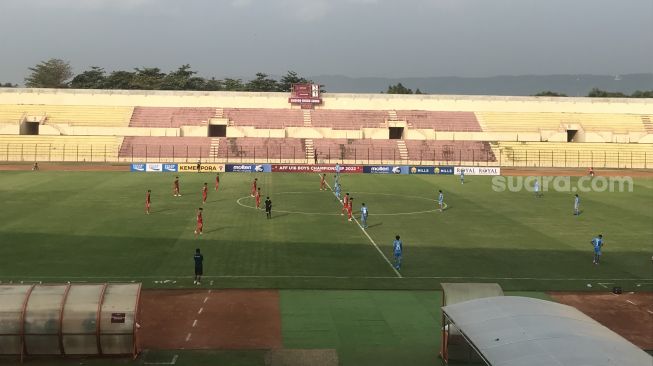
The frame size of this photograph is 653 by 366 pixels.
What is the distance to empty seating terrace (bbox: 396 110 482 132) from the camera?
92.3 metres

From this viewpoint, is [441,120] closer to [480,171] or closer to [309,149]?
[309,149]

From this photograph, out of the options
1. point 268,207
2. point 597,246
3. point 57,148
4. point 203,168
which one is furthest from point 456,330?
point 57,148

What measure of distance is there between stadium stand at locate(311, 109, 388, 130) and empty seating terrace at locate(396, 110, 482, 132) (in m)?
3.31

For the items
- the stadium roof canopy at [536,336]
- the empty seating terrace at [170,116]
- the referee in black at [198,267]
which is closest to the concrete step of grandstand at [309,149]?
the empty seating terrace at [170,116]

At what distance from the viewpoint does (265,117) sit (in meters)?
92.2

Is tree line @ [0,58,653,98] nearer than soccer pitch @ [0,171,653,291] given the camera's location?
No

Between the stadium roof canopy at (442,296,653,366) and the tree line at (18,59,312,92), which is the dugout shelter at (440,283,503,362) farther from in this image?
the tree line at (18,59,312,92)

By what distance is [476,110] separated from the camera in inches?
3856

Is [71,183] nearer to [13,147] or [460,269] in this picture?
[13,147]

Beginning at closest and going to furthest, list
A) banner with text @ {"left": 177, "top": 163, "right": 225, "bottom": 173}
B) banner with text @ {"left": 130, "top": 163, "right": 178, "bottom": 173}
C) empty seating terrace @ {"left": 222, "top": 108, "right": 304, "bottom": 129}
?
banner with text @ {"left": 130, "top": 163, "right": 178, "bottom": 173} < banner with text @ {"left": 177, "top": 163, "right": 225, "bottom": 173} < empty seating terrace @ {"left": 222, "top": 108, "right": 304, "bottom": 129}

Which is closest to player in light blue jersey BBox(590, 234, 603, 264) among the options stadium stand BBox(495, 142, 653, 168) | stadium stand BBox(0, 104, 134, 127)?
stadium stand BBox(495, 142, 653, 168)

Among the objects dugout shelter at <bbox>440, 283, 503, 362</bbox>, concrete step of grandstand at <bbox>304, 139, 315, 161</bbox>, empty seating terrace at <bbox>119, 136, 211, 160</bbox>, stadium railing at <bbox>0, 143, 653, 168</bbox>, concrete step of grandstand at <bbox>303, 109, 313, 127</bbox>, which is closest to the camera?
dugout shelter at <bbox>440, 283, 503, 362</bbox>

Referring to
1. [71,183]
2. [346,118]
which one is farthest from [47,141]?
[346,118]

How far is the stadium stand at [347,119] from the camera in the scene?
91875 mm
